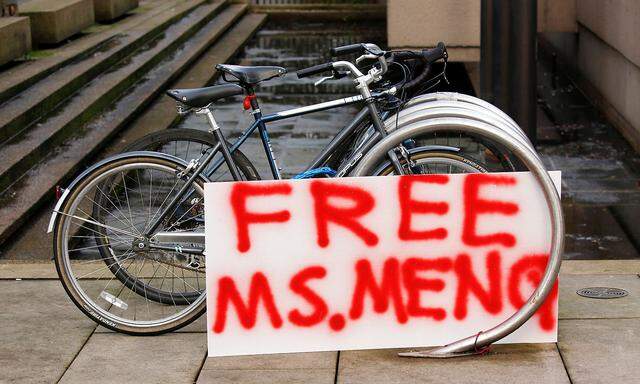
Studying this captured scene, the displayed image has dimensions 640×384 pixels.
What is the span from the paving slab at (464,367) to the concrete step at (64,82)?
15.3 feet

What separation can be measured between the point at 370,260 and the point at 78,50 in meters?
7.93

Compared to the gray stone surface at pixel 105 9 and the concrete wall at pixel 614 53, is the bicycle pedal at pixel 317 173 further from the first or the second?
the gray stone surface at pixel 105 9

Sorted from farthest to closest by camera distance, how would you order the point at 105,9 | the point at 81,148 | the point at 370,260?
the point at 105,9
the point at 81,148
the point at 370,260

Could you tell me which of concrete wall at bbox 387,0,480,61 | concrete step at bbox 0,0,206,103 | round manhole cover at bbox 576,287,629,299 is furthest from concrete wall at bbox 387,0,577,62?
round manhole cover at bbox 576,287,629,299

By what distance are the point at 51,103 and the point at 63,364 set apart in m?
5.31

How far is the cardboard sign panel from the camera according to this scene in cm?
520

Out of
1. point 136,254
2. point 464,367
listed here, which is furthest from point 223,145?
point 464,367

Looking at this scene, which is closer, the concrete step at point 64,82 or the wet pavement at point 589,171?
the wet pavement at point 589,171

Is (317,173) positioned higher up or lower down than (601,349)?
higher up

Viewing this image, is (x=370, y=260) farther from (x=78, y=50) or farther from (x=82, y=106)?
(x=78, y=50)

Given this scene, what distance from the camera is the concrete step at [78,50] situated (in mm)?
10391

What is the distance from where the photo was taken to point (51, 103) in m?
10.2

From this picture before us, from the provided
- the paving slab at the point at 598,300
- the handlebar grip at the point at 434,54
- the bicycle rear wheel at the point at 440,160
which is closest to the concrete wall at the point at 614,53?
the paving slab at the point at 598,300

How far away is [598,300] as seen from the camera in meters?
5.89
